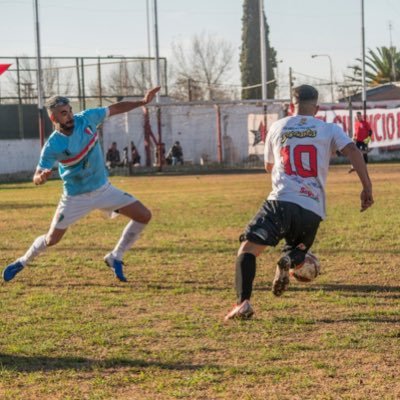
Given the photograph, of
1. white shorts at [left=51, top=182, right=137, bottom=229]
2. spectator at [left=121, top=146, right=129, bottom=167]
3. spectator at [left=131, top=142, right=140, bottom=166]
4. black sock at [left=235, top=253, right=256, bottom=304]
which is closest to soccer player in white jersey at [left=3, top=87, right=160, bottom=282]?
white shorts at [left=51, top=182, right=137, bottom=229]

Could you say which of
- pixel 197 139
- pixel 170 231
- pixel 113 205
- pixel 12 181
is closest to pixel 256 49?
pixel 197 139

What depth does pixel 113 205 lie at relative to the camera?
8961 mm

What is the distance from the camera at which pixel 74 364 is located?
5.74 meters

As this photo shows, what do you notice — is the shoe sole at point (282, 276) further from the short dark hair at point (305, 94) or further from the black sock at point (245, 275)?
the short dark hair at point (305, 94)

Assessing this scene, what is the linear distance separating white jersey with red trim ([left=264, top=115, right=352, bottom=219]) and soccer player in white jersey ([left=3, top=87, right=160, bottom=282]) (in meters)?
2.38

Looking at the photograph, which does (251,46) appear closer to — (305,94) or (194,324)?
(305,94)

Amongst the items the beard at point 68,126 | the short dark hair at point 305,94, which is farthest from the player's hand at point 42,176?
the short dark hair at point 305,94

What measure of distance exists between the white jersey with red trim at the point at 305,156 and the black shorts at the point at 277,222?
5 centimetres

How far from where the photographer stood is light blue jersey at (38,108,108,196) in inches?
335

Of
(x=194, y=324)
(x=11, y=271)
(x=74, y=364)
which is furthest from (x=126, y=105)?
(x=74, y=364)

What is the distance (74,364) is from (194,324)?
1.41 meters

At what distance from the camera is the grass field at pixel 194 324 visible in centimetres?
523

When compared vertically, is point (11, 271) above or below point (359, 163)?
below

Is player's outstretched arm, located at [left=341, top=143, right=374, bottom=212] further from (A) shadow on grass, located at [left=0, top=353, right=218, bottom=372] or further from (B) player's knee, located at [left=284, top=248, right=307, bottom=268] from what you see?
(A) shadow on grass, located at [left=0, top=353, right=218, bottom=372]
